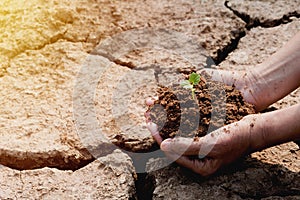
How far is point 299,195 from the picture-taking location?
1923 millimetres

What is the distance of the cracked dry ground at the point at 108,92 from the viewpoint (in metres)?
1.98

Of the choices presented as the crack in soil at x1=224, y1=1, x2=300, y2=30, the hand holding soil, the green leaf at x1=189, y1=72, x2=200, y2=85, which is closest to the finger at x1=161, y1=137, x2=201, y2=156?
the hand holding soil

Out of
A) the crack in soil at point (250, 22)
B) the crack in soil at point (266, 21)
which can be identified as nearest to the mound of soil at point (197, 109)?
the crack in soil at point (250, 22)

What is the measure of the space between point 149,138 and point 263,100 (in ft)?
1.60

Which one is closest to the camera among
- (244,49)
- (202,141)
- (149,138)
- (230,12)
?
(202,141)

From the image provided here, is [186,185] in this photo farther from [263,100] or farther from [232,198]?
[263,100]

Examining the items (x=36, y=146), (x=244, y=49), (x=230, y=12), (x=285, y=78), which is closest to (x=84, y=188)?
(x=36, y=146)

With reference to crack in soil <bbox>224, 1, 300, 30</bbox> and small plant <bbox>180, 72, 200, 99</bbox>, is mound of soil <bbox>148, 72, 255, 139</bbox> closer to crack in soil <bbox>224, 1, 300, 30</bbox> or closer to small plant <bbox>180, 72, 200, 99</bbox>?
small plant <bbox>180, 72, 200, 99</bbox>

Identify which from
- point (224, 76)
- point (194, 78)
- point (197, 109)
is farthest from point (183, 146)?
point (224, 76)

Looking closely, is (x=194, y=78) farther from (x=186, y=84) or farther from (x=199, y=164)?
(x=199, y=164)

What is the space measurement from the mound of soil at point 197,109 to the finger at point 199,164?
9cm

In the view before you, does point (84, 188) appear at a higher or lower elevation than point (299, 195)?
lower

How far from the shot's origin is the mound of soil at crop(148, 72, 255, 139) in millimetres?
1940

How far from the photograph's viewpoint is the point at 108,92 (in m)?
2.39
